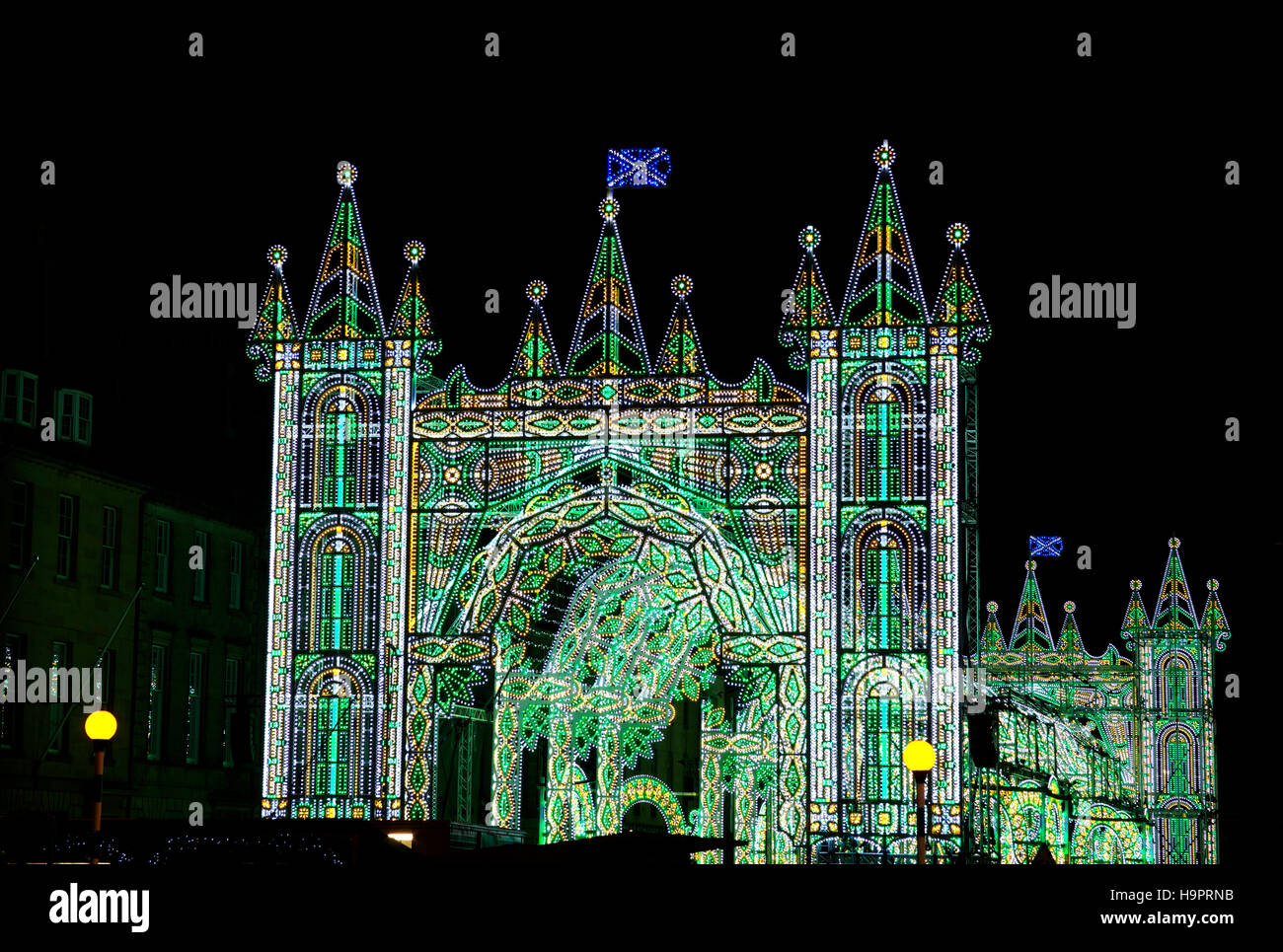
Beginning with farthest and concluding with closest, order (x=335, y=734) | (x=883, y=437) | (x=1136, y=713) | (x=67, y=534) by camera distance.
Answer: (x=1136, y=713), (x=67, y=534), (x=335, y=734), (x=883, y=437)

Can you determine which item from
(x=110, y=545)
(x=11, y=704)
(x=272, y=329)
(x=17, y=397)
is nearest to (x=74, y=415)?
(x=17, y=397)

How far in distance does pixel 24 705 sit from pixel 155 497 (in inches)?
275

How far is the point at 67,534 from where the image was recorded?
154 feet

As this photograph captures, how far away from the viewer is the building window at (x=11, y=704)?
44.3 m

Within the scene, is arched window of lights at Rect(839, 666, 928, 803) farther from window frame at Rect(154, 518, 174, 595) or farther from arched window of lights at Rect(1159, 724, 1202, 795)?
arched window of lights at Rect(1159, 724, 1202, 795)

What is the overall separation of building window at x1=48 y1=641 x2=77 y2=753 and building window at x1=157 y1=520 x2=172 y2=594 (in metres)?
4.24

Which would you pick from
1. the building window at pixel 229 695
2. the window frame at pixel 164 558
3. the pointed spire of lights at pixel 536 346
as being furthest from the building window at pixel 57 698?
the pointed spire of lights at pixel 536 346

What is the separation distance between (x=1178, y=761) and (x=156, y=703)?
30.8 metres

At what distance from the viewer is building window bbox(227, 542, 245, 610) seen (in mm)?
53781

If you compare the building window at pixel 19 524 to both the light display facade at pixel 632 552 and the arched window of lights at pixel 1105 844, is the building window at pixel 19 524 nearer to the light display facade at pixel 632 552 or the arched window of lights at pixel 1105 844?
the light display facade at pixel 632 552


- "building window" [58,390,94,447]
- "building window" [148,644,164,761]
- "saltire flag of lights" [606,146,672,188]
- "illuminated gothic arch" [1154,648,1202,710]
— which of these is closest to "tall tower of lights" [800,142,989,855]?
"saltire flag of lights" [606,146,672,188]

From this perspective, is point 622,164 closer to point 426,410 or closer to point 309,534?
point 426,410

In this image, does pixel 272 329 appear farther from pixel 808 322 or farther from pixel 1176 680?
pixel 1176 680
